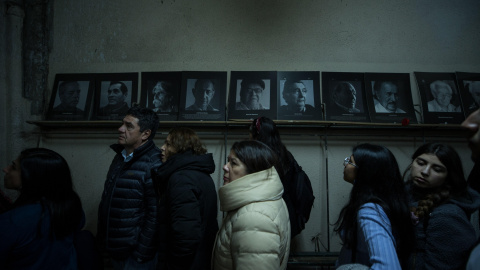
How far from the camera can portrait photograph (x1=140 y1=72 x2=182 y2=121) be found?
2820 mm

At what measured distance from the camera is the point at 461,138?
2.83 m

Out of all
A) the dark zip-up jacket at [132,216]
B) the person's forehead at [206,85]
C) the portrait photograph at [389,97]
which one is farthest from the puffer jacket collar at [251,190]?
the portrait photograph at [389,97]

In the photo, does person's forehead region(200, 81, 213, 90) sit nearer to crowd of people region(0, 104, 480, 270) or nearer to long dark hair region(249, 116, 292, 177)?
long dark hair region(249, 116, 292, 177)

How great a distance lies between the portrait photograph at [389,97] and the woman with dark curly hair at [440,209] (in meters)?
1.20

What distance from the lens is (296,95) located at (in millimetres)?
2787

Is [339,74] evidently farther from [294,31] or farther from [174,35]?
[174,35]

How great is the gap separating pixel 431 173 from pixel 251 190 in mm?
1074

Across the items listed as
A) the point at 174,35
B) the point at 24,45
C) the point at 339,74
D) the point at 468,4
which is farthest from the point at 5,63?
the point at 468,4

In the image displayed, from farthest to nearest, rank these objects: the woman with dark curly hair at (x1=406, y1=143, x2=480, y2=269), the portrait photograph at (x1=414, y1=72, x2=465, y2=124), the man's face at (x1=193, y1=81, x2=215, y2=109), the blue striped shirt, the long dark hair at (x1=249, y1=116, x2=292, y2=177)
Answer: the man's face at (x1=193, y1=81, x2=215, y2=109) → the portrait photograph at (x1=414, y1=72, x2=465, y2=124) → the long dark hair at (x1=249, y1=116, x2=292, y2=177) → the woman with dark curly hair at (x1=406, y1=143, x2=480, y2=269) → the blue striped shirt

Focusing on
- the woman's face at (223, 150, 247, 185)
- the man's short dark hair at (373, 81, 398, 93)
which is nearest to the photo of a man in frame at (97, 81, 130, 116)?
the woman's face at (223, 150, 247, 185)

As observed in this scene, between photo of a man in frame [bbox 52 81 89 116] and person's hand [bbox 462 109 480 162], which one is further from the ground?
photo of a man in frame [bbox 52 81 89 116]

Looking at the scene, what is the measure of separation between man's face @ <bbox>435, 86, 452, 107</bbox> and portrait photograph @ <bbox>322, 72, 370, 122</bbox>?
2.56ft

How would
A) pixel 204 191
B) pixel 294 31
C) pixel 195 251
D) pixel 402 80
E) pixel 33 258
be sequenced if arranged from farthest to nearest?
pixel 294 31 < pixel 402 80 < pixel 204 191 < pixel 195 251 < pixel 33 258

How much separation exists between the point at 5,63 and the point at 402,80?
4.25 metres
